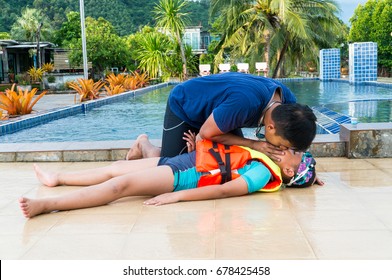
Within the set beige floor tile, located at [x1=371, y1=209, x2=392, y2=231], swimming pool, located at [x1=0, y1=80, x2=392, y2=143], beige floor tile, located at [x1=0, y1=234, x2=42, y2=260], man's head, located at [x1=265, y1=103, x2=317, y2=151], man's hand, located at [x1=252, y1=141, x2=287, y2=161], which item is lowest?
swimming pool, located at [x1=0, y1=80, x2=392, y2=143]

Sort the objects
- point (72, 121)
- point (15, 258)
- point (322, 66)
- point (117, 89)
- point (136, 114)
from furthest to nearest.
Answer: point (322, 66), point (117, 89), point (136, 114), point (72, 121), point (15, 258)

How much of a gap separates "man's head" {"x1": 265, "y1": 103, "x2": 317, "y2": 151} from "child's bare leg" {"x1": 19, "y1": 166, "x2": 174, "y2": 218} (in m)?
0.69

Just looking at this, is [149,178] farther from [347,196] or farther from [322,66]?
[322,66]

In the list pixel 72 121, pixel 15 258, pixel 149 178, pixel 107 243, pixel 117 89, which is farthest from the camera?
pixel 117 89

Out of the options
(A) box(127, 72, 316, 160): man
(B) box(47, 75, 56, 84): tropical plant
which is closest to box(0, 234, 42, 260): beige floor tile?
(A) box(127, 72, 316, 160): man

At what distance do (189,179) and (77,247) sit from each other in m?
0.94

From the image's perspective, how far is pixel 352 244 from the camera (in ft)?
7.11

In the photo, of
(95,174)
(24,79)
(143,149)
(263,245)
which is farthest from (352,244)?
(24,79)

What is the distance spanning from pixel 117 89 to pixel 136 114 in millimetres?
5304

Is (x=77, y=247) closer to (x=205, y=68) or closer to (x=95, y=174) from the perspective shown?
(x=95, y=174)

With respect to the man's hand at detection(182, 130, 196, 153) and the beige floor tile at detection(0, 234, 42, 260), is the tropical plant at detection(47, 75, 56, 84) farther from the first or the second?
the beige floor tile at detection(0, 234, 42, 260)

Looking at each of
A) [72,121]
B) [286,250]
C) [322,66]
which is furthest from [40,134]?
[322,66]

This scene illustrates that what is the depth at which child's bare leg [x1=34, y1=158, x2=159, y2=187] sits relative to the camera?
3.16 metres
